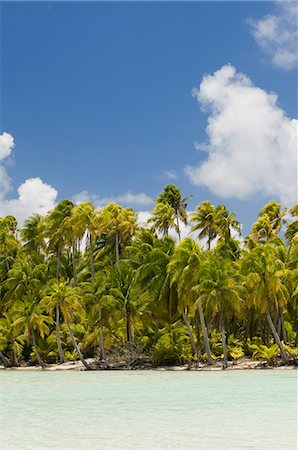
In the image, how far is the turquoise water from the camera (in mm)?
10836

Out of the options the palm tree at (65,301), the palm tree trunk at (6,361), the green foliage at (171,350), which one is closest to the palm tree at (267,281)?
the green foliage at (171,350)

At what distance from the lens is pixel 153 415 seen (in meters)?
14.5

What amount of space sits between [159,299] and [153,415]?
22.3 meters

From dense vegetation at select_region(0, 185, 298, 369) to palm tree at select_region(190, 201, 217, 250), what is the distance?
9 centimetres

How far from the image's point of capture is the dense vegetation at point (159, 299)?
33.3m

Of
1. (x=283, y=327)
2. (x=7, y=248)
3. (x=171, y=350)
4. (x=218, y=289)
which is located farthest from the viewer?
(x=7, y=248)

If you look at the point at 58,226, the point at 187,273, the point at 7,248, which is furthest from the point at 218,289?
the point at 7,248

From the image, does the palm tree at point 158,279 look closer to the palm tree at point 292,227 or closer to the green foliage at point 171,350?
the green foliage at point 171,350

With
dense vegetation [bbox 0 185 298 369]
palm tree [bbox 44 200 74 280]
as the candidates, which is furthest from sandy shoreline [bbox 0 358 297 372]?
palm tree [bbox 44 200 74 280]

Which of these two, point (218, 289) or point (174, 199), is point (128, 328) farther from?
point (174, 199)

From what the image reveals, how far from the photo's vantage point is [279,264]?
33.4 m

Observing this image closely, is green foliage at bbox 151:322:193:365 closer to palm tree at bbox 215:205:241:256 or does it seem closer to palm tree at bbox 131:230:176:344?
palm tree at bbox 131:230:176:344

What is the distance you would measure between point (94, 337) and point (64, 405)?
2099cm

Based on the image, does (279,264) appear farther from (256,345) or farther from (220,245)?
(220,245)
